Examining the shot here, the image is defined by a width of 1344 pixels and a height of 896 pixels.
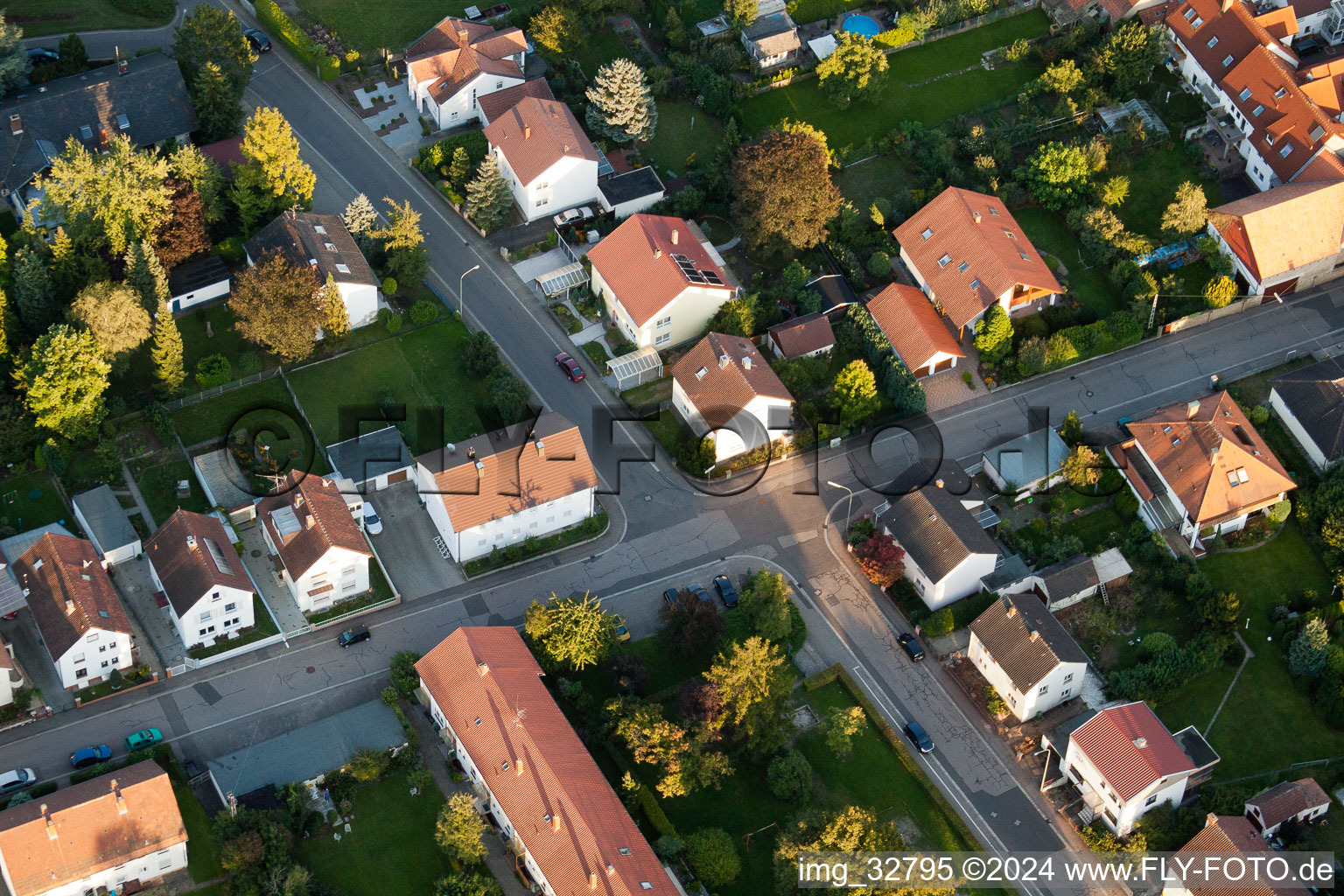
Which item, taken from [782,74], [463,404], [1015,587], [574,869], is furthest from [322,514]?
[782,74]

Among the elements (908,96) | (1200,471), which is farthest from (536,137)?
(1200,471)

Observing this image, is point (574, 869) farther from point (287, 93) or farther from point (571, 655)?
point (287, 93)

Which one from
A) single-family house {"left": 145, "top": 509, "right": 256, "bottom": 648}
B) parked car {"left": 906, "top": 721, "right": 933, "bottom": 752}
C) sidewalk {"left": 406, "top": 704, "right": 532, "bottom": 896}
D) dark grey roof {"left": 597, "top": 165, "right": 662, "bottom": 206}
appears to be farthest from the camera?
dark grey roof {"left": 597, "top": 165, "right": 662, "bottom": 206}

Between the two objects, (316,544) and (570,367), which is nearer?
(316,544)

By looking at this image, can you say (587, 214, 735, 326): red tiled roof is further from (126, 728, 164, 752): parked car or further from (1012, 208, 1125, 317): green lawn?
(126, 728, 164, 752): parked car

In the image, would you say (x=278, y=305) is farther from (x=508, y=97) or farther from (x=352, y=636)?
(x=508, y=97)

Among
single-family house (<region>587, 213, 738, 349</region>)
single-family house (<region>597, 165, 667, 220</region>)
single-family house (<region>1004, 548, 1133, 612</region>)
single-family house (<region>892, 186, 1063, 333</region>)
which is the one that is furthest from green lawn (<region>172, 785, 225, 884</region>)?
single-family house (<region>892, 186, 1063, 333</region>)

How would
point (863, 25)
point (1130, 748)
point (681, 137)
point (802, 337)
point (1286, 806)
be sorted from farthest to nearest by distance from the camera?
point (863, 25) → point (681, 137) → point (802, 337) → point (1130, 748) → point (1286, 806)
